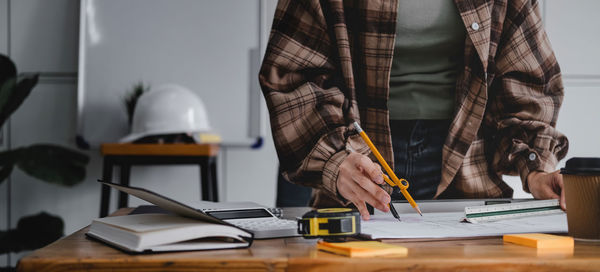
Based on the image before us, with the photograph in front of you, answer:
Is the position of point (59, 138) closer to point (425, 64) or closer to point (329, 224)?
point (425, 64)

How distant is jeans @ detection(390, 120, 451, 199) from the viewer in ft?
3.88

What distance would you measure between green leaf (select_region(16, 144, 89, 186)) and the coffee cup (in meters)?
2.24

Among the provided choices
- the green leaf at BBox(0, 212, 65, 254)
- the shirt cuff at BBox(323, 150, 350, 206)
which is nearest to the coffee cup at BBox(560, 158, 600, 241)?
the shirt cuff at BBox(323, 150, 350, 206)

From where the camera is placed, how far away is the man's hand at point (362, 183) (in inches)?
33.4

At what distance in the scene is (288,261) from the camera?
1.87ft

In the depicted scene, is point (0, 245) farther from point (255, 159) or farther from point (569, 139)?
point (569, 139)

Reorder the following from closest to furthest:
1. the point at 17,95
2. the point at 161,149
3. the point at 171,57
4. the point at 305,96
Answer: the point at 305,96
the point at 161,149
the point at 17,95
the point at 171,57

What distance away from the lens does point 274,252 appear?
612mm

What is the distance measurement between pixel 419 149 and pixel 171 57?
1847 mm

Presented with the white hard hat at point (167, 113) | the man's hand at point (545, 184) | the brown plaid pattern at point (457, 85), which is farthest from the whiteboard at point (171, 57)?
the man's hand at point (545, 184)

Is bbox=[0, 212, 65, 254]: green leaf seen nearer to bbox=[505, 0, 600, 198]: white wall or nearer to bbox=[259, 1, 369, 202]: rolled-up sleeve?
bbox=[259, 1, 369, 202]: rolled-up sleeve

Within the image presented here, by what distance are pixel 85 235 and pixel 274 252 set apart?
29cm

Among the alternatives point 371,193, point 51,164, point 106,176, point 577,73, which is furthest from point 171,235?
point 51,164

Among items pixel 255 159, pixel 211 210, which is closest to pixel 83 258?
pixel 211 210
